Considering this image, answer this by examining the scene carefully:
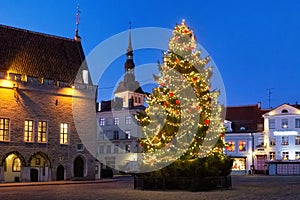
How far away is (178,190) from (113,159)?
163 ft

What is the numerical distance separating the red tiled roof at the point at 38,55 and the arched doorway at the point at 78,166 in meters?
6.82

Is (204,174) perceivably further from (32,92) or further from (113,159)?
(113,159)

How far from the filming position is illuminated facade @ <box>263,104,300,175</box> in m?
63.8

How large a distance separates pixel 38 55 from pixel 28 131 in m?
6.73

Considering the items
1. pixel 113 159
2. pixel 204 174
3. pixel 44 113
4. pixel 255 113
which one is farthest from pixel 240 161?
pixel 204 174

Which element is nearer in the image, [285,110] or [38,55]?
[38,55]

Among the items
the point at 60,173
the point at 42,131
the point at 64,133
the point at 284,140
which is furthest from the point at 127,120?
the point at 42,131

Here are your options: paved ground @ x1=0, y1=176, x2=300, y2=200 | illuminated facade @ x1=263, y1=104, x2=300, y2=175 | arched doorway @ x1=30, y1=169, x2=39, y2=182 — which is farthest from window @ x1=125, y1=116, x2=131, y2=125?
paved ground @ x1=0, y1=176, x2=300, y2=200

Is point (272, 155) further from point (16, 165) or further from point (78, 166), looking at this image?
point (16, 165)

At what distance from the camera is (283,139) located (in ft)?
214

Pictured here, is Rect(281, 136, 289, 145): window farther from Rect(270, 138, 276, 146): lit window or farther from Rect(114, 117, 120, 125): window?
Rect(114, 117, 120, 125): window

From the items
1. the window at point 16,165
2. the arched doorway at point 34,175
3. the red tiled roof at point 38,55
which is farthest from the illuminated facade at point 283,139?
the window at point 16,165

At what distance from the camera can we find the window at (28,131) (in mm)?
39250

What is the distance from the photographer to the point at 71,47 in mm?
45594
